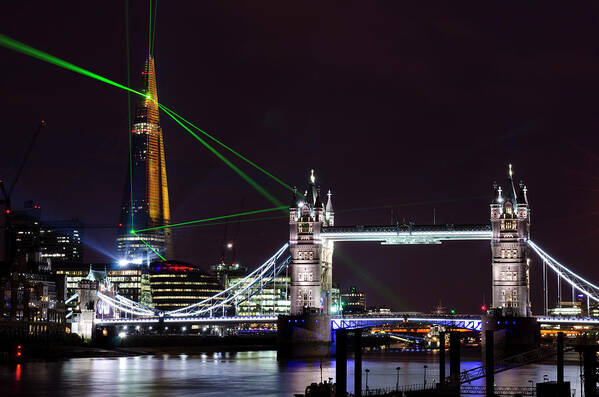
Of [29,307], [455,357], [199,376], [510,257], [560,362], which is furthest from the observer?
[29,307]

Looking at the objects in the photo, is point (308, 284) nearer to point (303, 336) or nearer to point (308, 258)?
point (308, 258)

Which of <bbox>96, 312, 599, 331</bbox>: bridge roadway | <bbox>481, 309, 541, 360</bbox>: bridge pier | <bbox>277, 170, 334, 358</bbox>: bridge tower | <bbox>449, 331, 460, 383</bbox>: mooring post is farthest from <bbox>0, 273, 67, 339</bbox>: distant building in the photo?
<bbox>449, 331, 460, 383</bbox>: mooring post

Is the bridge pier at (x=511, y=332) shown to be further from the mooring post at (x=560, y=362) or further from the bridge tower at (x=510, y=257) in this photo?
the mooring post at (x=560, y=362)

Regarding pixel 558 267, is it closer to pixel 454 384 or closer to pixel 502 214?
pixel 502 214

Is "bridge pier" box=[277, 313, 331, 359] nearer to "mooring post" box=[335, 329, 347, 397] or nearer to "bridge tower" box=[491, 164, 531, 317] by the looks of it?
"bridge tower" box=[491, 164, 531, 317]

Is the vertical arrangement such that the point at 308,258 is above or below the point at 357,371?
above

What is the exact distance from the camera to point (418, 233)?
136125 millimetres

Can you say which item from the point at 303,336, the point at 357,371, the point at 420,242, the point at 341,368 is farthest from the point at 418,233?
the point at 341,368

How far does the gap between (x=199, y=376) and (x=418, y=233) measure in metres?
41.3

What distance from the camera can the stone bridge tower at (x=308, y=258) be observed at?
142 m

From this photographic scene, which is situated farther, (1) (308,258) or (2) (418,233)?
(1) (308,258)

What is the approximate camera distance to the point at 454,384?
7681 centimetres

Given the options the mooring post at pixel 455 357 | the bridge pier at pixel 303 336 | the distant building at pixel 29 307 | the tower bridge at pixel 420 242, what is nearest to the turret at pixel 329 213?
the tower bridge at pixel 420 242


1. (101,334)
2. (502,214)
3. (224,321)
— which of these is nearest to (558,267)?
(502,214)
